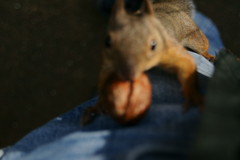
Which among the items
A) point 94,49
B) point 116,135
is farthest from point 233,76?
point 94,49

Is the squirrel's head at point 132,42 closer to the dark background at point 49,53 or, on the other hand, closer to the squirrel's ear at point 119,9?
the squirrel's ear at point 119,9

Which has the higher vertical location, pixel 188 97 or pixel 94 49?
pixel 188 97

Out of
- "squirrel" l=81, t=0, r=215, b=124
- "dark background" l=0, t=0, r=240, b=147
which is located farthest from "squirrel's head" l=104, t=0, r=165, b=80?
"dark background" l=0, t=0, r=240, b=147

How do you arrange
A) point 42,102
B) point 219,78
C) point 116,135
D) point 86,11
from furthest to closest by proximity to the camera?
point 86,11 < point 42,102 < point 116,135 < point 219,78

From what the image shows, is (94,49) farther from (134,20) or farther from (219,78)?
(219,78)

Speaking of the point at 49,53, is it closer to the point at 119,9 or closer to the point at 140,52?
the point at 119,9

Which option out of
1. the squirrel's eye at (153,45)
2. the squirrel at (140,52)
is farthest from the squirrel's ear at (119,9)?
the squirrel's eye at (153,45)

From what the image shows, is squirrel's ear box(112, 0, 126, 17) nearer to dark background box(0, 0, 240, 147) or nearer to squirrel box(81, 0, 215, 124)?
squirrel box(81, 0, 215, 124)
